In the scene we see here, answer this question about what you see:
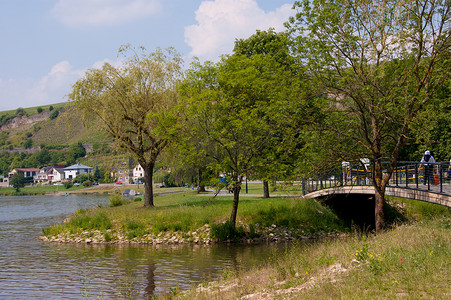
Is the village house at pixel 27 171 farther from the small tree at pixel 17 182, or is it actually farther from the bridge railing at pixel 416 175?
the bridge railing at pixel 416 175

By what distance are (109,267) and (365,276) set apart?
13.4 m

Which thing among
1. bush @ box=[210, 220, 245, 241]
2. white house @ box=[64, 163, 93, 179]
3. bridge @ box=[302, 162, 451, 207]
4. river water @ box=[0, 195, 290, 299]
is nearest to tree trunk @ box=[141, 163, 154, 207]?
river water @ box=[0, 195, 290, 299]

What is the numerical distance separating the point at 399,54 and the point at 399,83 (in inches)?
49.1

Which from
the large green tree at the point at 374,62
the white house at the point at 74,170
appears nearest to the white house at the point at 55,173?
the white house at the point at 74,170

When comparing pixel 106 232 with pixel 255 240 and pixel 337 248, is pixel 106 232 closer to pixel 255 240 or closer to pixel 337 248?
pixel 255 240

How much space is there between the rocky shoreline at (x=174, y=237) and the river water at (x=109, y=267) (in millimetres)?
980

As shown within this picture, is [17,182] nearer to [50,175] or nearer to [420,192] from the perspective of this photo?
[50,175]

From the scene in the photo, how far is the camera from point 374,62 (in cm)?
1919

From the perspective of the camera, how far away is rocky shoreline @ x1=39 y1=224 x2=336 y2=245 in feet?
87.0

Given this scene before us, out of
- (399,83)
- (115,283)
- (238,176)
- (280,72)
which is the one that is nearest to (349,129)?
(399,83)

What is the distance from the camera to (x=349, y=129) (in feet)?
63.9

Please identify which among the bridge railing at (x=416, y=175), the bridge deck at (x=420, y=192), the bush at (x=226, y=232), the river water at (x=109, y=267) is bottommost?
the river water at (x=109, y=267)

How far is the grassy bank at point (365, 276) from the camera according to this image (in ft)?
27.9

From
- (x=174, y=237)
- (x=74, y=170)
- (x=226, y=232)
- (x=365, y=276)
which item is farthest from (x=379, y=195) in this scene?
(x=74, y=170)
